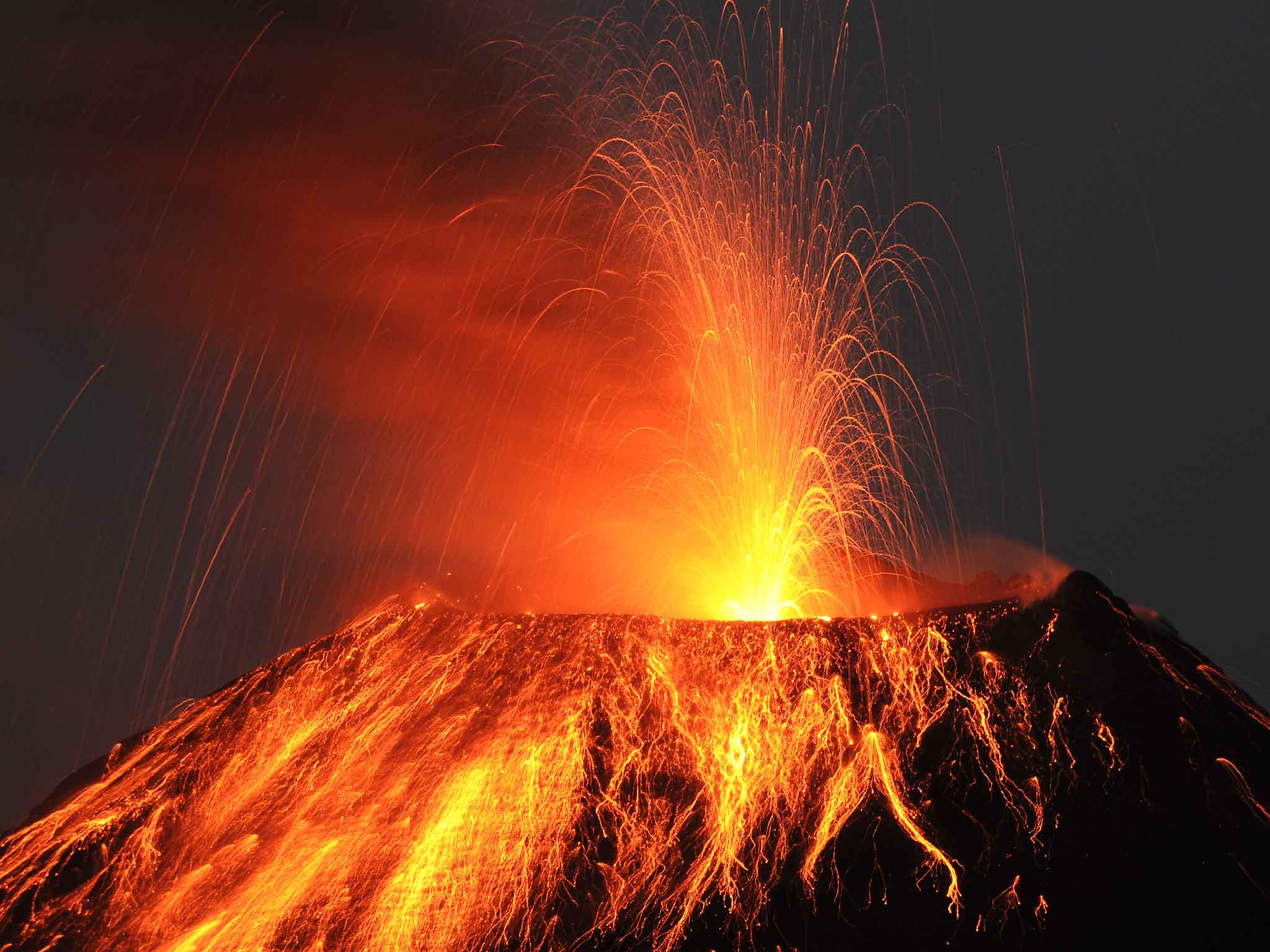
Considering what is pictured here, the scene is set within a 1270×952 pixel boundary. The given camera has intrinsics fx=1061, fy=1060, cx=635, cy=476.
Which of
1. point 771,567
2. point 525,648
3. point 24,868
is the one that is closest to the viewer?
point 24,868

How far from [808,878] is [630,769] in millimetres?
3951

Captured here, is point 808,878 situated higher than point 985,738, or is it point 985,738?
point 985,738

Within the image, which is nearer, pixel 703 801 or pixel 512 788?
pixel 703 801

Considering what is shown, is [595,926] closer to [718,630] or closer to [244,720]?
[718,630]

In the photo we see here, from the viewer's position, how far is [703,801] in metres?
18.6

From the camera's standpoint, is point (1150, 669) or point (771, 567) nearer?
point (1150, 669)

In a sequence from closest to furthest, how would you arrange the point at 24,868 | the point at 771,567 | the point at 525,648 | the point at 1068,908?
1. the point at 1068,908
2. the point at 24,868
3. the point at 525,648
4. the point at 771,567

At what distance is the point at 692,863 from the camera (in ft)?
57.0

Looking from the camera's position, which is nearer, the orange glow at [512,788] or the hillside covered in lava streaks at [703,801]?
the hillside covered in lava streaks at [703,801]

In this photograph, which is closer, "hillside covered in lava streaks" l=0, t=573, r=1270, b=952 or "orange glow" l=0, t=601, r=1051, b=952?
"hillside covered in lava streaks" l=0, t=573, r=1270, b=952

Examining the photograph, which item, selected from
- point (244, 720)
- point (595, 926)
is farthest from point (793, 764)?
point (244, 720)

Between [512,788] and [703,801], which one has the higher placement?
[703,801]

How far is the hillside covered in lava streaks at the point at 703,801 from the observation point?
53.8 ft

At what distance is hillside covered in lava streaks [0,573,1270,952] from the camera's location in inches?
646
